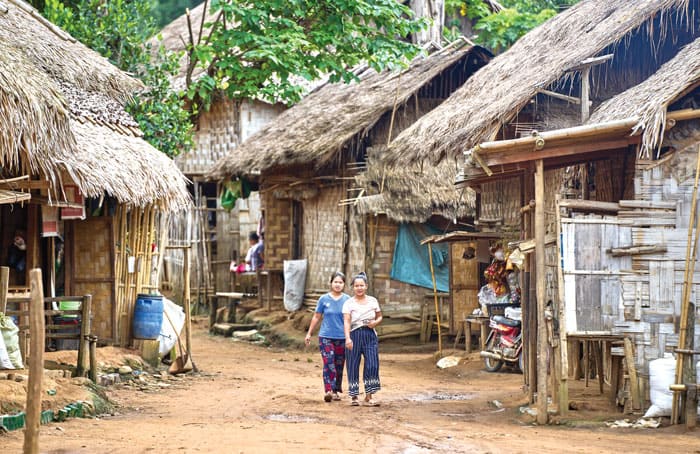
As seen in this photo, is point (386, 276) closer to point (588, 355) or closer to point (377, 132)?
point (377, 132)

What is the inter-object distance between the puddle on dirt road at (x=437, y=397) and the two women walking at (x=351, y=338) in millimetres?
595

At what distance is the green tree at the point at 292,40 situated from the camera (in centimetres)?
1602

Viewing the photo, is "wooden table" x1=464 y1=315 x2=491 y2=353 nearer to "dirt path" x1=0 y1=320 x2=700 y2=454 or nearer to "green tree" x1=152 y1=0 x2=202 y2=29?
"dirt path" x1=0 y1=320 x2=700 y2=454

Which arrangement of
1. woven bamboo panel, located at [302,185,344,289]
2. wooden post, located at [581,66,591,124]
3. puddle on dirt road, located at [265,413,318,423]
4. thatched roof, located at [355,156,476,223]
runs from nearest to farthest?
1. puddle on dirt road, located at [265,413,318,423]
2. wooden post, located at [581,66,591,124]
3. thatched roof, located at [355,156,476,223]
4. woven bamboo panel, located at [302,185,344,289]

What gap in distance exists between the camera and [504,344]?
13.7 meters

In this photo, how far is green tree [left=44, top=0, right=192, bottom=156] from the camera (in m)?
17.3

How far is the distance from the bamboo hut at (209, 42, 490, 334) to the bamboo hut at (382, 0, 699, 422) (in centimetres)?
279

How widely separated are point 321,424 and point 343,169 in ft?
32.6

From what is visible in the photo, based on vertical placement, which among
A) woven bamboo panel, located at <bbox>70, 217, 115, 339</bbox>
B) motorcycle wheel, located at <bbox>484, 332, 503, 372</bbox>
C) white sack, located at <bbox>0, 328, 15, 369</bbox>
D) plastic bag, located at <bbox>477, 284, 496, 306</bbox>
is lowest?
motorcycle wheel, located at <bbox>484, 332, 503, 372</bbox>

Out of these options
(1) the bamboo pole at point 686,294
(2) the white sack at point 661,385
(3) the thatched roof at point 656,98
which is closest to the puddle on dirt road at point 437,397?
(2) the white sack at point 661,385

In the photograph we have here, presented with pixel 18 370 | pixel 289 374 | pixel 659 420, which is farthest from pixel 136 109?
pixel 659 420

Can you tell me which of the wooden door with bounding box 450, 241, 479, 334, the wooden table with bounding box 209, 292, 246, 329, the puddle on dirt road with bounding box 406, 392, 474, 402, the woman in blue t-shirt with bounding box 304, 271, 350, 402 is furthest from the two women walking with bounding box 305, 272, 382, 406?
the wooden table with bounding box 209, 292, 246, 329

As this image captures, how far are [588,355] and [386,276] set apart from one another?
21.3 ft

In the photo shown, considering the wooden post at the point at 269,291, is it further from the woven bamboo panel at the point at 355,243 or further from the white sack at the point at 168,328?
the white sack at the point at 168,328
